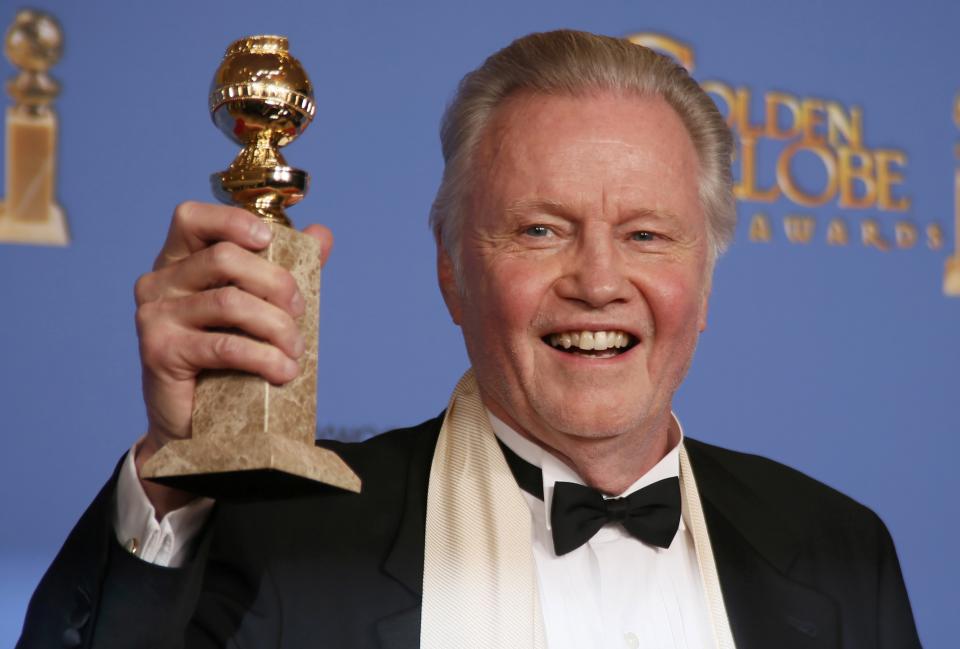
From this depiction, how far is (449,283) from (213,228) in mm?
782

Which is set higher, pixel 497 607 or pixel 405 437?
pixel 405 437

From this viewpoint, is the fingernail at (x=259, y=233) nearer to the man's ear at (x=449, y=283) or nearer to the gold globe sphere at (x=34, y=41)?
the man's ear at (x=449, y=283)

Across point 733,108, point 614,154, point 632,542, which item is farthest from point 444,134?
point 733,108

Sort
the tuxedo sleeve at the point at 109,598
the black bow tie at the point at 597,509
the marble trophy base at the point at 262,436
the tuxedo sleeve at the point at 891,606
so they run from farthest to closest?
the tuxedo sleeve at the point at 891,606 → the black bow tie at the point at 597,509 → the tuxedo sleeve at the point at 109,598 → the marble trophy base at the point at 262,436

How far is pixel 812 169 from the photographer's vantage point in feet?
10.6

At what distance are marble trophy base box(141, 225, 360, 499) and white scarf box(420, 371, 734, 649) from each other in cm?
51

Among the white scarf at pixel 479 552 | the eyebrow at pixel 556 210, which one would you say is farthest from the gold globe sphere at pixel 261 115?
the white scarf at pixel 479 552

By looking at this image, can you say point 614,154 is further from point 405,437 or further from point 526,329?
point 405,437

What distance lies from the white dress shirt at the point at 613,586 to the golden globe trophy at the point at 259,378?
0.61m

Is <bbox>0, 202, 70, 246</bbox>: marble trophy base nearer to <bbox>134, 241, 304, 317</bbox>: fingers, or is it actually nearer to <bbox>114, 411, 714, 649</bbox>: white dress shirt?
<bbox>114, 411, 714, 649</bbox>: white dress shirt

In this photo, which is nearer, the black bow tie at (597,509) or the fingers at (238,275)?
→ the fingers at (238,275)

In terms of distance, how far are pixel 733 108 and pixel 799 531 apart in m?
1.49

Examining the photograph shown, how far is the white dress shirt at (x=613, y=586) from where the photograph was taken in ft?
5.76

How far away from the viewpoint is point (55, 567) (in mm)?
1388
